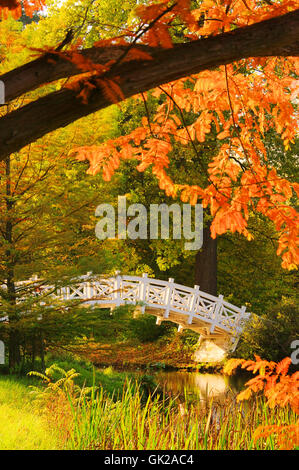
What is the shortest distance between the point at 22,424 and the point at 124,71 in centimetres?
411

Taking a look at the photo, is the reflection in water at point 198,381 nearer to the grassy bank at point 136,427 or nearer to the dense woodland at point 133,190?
the dense woodland at point 133,190

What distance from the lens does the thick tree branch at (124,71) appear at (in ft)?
7.25

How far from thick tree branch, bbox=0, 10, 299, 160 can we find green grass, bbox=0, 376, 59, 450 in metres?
3.07

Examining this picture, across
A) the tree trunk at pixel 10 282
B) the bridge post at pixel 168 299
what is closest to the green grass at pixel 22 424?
the tree trunk at pixel 10 282

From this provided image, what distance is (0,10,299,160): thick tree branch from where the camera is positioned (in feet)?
7.25

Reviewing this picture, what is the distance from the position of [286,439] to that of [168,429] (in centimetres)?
91

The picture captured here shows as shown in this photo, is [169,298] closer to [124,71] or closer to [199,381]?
[199,381]

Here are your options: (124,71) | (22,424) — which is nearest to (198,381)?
(22,424)

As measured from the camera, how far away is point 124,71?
2314 millimetres

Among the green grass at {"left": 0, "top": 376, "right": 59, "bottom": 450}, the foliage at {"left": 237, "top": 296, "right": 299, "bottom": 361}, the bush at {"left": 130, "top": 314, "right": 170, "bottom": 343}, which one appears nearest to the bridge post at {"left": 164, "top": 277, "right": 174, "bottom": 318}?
the foliage at {"left": 237, "top": 296, "right": 299, "bottom": 361}

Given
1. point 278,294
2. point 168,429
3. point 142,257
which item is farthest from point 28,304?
point 278,294

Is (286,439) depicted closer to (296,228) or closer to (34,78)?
(296,228)

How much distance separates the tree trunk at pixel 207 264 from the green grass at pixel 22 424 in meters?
9.71

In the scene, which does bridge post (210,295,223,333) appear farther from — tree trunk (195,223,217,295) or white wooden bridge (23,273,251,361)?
tree trunk (195,223,217,295)
